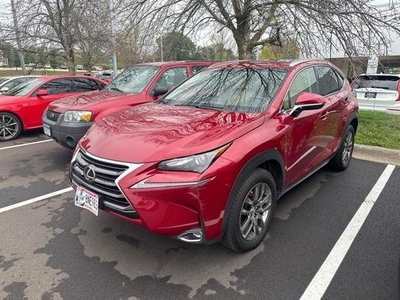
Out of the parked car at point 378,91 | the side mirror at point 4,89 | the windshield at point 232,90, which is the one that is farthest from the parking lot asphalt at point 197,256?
the side mirror at point 4,89

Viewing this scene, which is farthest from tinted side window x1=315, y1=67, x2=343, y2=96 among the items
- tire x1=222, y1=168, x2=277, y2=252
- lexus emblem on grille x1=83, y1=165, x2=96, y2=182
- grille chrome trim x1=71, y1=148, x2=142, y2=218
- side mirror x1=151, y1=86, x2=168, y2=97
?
lexus emblem on grille x1=83, y1=165, x2=96, y2=182

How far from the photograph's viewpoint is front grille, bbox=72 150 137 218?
229cm

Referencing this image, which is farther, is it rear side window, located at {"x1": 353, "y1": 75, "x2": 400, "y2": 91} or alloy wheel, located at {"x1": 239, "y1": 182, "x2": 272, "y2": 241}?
rear side window, located at {"x1": 353, "y1": 75, "x2": 400, "y2": 91}

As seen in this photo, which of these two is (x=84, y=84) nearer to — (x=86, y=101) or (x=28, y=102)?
(x=28, y=102)

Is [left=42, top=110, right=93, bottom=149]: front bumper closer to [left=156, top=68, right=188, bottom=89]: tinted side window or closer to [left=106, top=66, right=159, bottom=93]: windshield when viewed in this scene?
[left=106, top=66, right=159, bottom=93]: windshield

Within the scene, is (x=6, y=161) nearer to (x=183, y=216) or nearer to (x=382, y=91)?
(x=183, y=216)

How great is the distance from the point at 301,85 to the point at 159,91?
102 inches

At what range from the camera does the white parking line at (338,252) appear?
231cm

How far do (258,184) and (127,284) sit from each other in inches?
51.9

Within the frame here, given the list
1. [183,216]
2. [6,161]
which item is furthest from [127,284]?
[6,161]

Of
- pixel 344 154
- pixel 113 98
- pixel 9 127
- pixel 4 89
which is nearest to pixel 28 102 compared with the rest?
pixel 9 127

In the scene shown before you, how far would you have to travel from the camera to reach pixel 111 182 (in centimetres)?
233

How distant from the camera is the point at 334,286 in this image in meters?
2.36

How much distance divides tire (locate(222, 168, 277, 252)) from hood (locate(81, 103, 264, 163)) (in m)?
0.42
